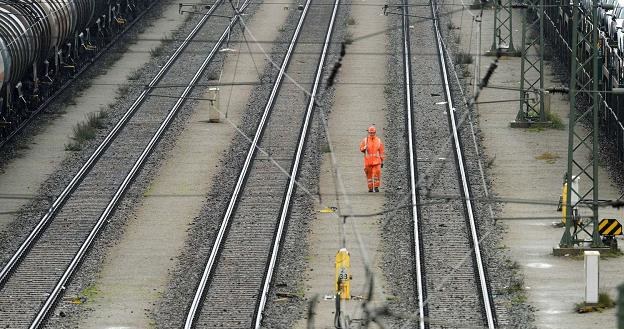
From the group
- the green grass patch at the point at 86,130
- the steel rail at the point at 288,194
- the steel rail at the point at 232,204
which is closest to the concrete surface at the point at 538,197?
the steel rail at the point at 288,194

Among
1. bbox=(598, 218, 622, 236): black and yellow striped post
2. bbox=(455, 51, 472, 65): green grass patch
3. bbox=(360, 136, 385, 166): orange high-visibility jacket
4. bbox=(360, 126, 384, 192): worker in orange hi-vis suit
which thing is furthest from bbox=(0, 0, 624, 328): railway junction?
bbox=(360, 136, 385, 166): orange high-visibility jacket

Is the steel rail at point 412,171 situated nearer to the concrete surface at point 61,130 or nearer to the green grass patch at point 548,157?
the green grass patch at point 548,157

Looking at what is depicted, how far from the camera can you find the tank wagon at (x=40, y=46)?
116 feet

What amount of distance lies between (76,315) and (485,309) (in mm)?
5762

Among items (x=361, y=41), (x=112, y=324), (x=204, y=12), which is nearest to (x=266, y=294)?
(x=112, y=324)

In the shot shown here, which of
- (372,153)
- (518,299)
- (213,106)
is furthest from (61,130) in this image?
(518,299)

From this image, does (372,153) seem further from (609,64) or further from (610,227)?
(609,64)

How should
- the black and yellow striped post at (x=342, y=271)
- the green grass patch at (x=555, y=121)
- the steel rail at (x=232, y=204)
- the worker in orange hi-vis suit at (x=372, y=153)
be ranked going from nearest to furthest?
Result: the black and yellow striped post at (x=342, y=271) → the steel rail at (x=232, y=204) → the worker in orange hi-vis suit at (x=372, y=153) → the green grass patch at (x=555, y=121)

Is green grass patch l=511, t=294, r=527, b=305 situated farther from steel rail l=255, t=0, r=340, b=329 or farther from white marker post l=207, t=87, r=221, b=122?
white marker post l=207, t=87, r=221, b=122

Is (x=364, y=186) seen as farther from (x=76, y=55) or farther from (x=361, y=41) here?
(x=361, y=41)

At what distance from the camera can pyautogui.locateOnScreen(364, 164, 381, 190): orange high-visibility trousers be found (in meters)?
31.3

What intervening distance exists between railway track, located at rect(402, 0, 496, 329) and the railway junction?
6 cm

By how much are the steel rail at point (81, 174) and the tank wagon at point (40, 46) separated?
7.17ft

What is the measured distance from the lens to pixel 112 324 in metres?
23.6
